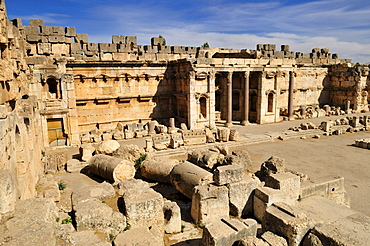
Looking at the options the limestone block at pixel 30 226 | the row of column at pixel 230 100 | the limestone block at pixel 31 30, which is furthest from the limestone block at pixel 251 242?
the limestone block at pixel 31 30

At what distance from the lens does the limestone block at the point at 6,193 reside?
4371mm

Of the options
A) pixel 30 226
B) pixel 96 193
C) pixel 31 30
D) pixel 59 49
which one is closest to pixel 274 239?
pixel 30 226

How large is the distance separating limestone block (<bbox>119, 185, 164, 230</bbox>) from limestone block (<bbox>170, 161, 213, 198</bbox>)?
203 centimetres

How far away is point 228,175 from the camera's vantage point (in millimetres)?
8102

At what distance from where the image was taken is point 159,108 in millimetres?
22828

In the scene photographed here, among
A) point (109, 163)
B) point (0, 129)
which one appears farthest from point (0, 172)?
point (109, 163)

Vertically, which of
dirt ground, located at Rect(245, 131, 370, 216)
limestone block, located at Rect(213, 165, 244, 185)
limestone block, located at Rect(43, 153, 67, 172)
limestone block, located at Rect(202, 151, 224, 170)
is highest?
limestone block, located at Rect(213, 165, 244, 185)

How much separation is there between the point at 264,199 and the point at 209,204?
5.29 feet

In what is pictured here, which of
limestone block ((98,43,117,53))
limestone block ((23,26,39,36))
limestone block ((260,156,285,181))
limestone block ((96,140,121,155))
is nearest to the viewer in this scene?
limestone block ((260,156,285,181))

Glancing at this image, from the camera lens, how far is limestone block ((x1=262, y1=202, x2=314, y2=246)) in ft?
19.1

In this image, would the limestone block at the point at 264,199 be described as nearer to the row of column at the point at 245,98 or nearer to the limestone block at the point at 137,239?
the limestone block at the point at 137,239

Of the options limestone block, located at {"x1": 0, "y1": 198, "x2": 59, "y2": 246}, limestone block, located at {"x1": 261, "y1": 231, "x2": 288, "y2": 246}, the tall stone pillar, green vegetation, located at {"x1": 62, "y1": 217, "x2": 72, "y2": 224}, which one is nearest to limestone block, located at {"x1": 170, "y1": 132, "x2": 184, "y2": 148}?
the tall stone pillar

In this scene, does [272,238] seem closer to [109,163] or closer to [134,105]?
[109,163]

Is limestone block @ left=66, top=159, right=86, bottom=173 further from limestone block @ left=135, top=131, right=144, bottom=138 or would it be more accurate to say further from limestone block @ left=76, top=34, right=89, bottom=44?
limestone block @ left=76, top=34, right=89, bottom=44
